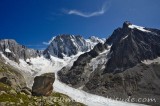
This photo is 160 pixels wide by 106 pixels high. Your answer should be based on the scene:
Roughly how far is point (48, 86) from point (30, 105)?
1428 inches

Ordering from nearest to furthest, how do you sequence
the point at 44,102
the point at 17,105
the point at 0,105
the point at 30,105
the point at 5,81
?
the point at 0,105, the point at 17,105, the point at 30,105, the point at 44,102, the point at 5,81

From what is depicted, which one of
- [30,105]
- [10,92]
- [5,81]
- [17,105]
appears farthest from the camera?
[5,81]

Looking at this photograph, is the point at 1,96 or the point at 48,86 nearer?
the point at 1,96

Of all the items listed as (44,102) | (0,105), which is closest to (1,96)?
(0,105)

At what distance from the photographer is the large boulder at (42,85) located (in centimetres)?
9612

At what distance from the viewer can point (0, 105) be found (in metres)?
49.8

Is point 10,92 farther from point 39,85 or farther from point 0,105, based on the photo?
point 39,85

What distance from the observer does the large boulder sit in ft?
315

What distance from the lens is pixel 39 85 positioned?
97.1 meters

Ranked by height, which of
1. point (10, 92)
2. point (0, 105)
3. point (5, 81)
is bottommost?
point (0, 105)

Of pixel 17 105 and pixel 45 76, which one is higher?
pixel 45 76

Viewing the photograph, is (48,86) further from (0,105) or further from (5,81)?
(0,105)

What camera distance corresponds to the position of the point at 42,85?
98.1 meters

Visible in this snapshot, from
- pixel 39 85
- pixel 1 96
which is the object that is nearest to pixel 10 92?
pixel 1 96
